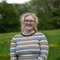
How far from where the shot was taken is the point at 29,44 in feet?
9.97

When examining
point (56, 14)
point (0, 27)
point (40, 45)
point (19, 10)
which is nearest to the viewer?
point (40, 45)

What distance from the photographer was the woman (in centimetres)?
303

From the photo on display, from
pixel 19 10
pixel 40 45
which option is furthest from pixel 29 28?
pixel 19 10

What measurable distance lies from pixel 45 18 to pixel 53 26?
432 centimetres

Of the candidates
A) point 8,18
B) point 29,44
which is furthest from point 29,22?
point 8,18

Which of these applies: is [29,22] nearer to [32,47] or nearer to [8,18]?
[32,47]

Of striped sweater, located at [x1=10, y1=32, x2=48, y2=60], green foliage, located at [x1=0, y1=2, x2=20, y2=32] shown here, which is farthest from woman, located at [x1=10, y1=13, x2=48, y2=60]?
green foliage, located at [x1=0, y1=2, x2=20, y2=32]

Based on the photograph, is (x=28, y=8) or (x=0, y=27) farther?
(x=28, y=8)

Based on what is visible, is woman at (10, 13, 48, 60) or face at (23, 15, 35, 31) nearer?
woman at (10, 13, 48, 60)

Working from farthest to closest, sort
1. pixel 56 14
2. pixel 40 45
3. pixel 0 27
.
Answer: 1. pixel 56 14
2. pixel 0 27
3. pixel 40 45

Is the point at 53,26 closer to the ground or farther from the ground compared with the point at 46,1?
closer to the ground

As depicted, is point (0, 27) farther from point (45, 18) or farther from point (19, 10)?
point (45, 18)

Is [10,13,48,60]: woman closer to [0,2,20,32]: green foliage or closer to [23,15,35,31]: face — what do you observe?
[23,15,35,31]: face

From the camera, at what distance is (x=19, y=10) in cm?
3562
